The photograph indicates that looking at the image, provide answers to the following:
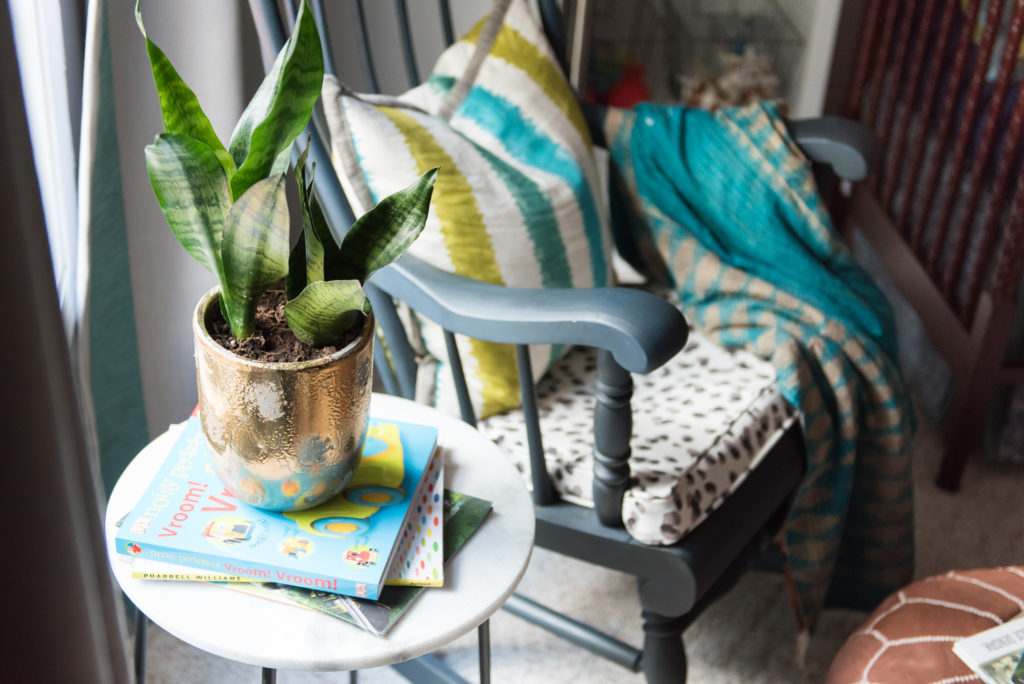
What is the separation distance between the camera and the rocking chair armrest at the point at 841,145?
4.46ft

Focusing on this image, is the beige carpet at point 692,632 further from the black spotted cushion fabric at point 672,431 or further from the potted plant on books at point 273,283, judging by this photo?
the potted plant on books at point 273,283

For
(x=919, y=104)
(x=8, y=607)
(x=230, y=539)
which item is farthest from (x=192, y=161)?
(x=919, y=104)

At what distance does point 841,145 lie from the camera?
1366mm

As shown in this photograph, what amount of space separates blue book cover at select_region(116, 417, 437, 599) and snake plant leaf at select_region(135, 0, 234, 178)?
0.95 feet

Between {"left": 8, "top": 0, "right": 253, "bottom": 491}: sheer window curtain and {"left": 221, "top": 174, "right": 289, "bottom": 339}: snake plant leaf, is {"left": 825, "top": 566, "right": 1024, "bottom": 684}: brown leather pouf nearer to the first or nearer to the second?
{"left": 221, "top": 174, "right": 289, "bottom": 339}: snake plant leaf

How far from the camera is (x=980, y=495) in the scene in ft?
5.75

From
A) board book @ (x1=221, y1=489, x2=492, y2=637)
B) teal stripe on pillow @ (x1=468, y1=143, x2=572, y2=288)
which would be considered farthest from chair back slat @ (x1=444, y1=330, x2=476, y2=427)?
board book @ (x1=221, y1=489, x2=492, y2=637)

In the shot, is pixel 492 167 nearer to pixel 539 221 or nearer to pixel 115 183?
pixel 539 221

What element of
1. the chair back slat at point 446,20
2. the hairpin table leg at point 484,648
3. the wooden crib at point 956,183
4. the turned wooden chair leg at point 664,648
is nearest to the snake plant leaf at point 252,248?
the hairpin table leg at point 484,648

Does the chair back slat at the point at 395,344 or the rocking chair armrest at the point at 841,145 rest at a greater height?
the rocking chair armrest at the point at 841,145

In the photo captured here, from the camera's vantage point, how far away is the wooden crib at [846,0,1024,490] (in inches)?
63.2

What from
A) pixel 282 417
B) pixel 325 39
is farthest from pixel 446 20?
pixel 282 417

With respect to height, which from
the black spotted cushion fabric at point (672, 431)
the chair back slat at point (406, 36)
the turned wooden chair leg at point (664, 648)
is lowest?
the turned wooden chair leg at point (664, 648)

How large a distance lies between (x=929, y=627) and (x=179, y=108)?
91 centimetres
